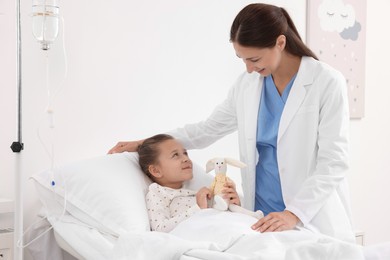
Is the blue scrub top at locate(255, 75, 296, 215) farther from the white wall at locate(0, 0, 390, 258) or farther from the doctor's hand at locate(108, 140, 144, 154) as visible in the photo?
the white wall at locate(0, 0, 390, 258)

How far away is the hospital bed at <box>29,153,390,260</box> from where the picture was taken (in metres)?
1.38

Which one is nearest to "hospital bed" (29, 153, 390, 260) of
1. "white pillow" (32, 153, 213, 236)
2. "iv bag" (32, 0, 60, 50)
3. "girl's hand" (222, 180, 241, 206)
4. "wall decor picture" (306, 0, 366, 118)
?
"white pillow" (32, 153, 213, 236)

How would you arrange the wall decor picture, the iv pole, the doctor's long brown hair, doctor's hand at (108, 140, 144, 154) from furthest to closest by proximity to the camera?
1. the wall decor picture
2. doctor's hand at (108, 140, 144, 154)
3. the doctor's long brown hair
4. the iv pole

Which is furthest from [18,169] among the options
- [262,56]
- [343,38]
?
[343,38]

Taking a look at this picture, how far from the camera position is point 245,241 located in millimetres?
1452

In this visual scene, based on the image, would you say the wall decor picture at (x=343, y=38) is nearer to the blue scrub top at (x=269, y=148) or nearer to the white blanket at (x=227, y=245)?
the blue scrub top at (x=269, y=148)

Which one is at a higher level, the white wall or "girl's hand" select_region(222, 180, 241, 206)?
the white wall

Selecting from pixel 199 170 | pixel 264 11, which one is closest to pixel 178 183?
pixel 199 170

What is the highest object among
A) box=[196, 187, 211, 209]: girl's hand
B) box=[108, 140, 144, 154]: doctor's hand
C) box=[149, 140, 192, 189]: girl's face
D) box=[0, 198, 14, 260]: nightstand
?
box=[108, 140, 144, 154]: doctor's hand

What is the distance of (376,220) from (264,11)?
85.2 inches

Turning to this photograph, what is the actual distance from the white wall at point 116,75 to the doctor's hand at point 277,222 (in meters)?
0.90

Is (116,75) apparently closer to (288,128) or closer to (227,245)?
(288,128)

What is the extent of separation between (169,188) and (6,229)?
599 millimetres

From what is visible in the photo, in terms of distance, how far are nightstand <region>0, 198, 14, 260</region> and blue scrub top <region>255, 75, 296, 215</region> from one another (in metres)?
0.88
